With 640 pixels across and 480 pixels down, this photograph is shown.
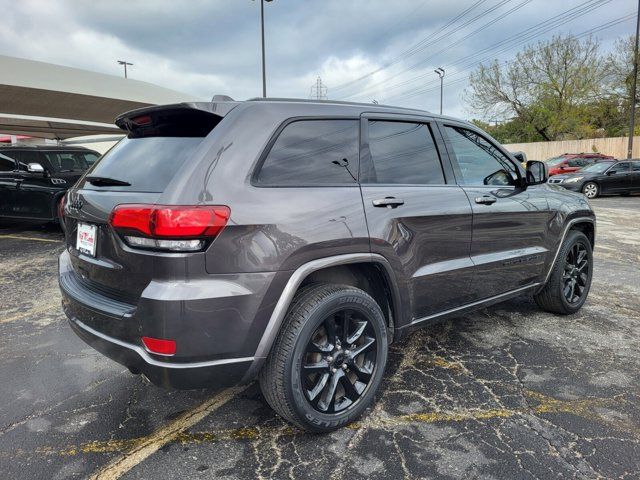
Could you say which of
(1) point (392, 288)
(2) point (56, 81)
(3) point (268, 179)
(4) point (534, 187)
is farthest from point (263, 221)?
(2) point (56, 81)

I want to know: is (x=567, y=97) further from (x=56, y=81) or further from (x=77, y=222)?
(x=77, y=222)

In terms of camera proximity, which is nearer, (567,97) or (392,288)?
(392,288)

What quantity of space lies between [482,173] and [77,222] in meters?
2.76

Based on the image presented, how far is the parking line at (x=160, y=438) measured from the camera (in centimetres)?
222

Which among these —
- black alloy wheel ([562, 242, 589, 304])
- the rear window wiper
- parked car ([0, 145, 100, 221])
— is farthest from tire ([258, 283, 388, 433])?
parked car ([0, 145, 100, 221])

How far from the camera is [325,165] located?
2.55 m

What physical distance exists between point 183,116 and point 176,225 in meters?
0.74

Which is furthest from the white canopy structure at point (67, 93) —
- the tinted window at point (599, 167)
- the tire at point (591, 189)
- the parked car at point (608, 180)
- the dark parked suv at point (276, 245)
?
the tinted window at point (599, 167)

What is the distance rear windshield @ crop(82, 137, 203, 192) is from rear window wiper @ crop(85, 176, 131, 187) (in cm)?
2

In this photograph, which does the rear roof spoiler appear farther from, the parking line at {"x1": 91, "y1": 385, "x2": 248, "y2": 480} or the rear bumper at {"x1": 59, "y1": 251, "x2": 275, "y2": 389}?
the parking line at {"x1": 91, "y1": 385, "x2": 248, "y2": 480}

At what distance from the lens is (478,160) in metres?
3.54

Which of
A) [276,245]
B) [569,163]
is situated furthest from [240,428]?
[569,163]

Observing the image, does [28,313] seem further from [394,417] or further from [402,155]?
[402,155]

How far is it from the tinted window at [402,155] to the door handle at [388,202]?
0.43 feet
